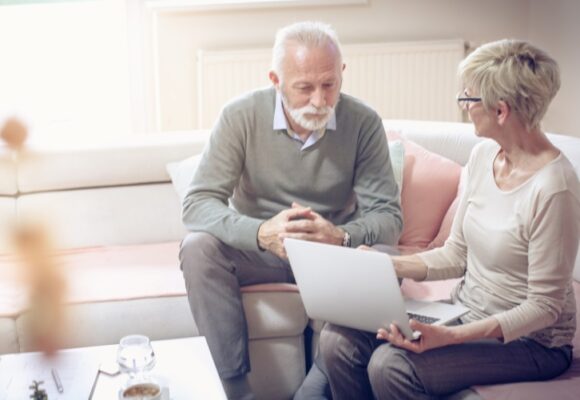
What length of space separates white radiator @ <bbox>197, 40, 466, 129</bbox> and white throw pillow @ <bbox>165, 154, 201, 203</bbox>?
1017mm

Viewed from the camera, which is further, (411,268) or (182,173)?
(182,173)

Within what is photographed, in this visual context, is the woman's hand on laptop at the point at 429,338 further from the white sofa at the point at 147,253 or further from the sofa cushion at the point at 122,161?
the sofa cushion at the point at 122,161

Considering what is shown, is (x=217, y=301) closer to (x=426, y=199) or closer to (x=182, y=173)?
(x=182, y=173)

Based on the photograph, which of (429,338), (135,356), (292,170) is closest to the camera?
(135,356)

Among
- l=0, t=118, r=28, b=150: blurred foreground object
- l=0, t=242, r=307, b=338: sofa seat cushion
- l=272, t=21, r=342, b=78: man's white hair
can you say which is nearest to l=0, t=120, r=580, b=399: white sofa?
Answer: l=0, t=242, r=307, b=338: sofa seat cushion

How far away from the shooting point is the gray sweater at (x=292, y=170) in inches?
80.7

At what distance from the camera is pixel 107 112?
350 mm

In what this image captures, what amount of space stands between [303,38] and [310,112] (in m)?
0.19

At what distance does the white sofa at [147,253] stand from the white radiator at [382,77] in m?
0.84

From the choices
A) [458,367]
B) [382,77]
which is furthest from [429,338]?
[382,77]

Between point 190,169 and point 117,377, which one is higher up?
point 190,169

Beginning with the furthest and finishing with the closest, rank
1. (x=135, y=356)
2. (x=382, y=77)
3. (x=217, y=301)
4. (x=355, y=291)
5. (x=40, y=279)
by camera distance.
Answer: (x=382, y=77), (x=217, y=301), (x=355, y=291), (x=135, y=356), (x=40, y=279)

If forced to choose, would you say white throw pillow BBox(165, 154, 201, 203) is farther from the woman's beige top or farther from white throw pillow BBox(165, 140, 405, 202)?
the woman's beige top

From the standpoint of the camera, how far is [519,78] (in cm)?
148
